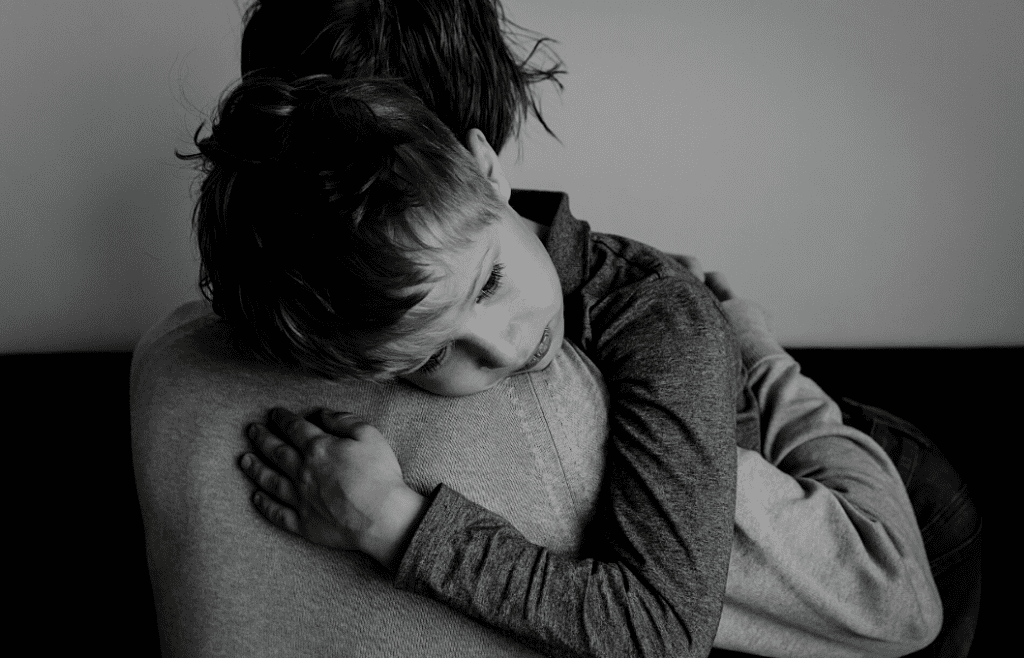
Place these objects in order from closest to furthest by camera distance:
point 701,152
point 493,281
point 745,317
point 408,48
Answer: point 493,281
point 408,48
point 745,317
point 701,152

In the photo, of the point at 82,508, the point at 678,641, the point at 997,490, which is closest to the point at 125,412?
the point at 82,508

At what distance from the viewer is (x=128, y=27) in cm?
125

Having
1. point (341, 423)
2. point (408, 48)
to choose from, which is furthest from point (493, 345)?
point (408, 48)

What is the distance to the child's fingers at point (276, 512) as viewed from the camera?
2.70ft

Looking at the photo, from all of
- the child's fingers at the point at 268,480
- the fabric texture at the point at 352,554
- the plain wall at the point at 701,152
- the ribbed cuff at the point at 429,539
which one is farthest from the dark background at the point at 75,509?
the ribbed cuff at the point at 429,539

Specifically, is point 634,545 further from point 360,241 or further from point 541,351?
point 360,241

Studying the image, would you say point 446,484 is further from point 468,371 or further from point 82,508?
point 82,508

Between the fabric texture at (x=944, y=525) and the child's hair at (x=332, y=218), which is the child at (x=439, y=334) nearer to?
the child's hair at (x=332, y=218)

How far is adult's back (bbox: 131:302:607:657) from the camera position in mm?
818

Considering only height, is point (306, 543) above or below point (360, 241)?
below

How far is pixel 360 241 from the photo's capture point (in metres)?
0.75

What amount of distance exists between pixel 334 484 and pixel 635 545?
0.28m

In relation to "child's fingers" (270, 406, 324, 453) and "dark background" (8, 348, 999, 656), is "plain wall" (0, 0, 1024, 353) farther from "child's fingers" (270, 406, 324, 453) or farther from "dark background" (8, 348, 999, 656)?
"child's fingers" (270, 406, 324, 453)

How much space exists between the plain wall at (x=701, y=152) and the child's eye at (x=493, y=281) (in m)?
0.66
